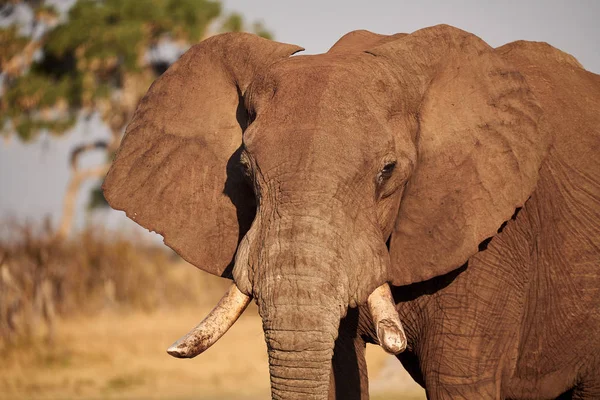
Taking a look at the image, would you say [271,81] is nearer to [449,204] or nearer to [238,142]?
[238,142]

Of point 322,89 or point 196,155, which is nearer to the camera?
point 322,89

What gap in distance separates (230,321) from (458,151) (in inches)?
61.9

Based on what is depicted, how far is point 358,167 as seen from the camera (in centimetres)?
491

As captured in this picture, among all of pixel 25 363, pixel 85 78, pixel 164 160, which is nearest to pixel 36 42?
pixel 85 78

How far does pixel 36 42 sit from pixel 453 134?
26.9 metres

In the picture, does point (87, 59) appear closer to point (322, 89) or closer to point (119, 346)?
point (119, 346)

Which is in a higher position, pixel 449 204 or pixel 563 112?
pixel 563 112

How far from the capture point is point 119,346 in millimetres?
16734

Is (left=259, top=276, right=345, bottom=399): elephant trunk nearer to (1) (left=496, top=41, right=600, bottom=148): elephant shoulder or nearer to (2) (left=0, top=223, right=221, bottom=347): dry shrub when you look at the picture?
(1) (left=496, top=41, right=600, bottom=148): elephant shoulder

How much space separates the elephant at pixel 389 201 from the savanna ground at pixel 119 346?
665 centimetres

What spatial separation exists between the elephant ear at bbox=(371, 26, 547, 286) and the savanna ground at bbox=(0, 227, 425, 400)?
7207mm

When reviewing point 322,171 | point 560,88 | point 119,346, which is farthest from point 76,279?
point 322,171

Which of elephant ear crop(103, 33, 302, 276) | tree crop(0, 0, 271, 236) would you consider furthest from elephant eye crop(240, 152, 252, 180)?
tree crop(0, 0, 271, 236)

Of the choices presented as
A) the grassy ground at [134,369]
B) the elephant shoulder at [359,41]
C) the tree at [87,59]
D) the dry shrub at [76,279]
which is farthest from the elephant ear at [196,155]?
the tree at [87,59]
